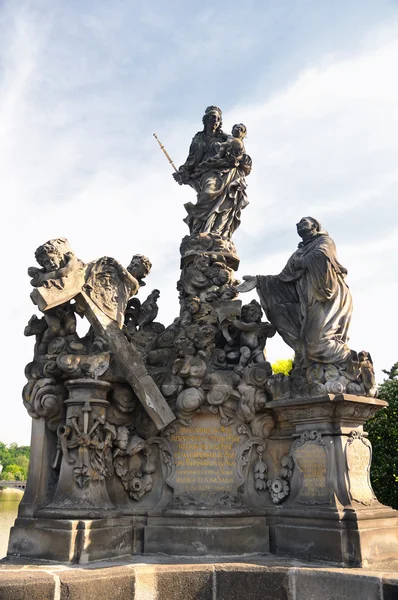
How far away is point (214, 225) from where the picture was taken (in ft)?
32.6

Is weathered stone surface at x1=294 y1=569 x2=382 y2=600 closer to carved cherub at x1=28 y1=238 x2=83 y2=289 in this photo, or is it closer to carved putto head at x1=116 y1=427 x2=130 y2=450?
carved putto head at x1=116 y1=427 x2=130 y2=450

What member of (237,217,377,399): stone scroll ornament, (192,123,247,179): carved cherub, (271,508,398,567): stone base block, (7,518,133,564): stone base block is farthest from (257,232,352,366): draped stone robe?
(7,518,133,564): stone base block

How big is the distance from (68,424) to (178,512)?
6.21 ft

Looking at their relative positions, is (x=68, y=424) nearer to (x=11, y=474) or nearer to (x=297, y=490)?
(x=297, y=490)

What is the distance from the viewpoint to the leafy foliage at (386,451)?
1551cm

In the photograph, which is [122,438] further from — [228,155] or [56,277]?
[228,155]

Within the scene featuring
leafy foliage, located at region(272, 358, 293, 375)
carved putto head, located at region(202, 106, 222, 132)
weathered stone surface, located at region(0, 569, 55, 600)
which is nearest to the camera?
weathered stone surface, located at region(0, 569, 55, 600)

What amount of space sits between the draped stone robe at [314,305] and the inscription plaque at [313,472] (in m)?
1.16

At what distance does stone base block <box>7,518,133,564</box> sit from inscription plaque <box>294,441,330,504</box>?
2402mm

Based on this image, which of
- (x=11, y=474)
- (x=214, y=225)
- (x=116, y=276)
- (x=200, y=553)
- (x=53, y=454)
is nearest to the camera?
(x=200, y=553)

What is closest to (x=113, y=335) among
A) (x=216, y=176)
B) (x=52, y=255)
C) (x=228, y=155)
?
(x=52, y=255)

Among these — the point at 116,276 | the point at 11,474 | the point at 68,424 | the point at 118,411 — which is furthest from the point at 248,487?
the point at 11,474

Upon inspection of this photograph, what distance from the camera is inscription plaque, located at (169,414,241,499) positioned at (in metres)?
7.64

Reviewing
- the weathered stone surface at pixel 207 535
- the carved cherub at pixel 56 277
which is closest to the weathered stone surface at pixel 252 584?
the weathered stone surface at pixel 207 535
